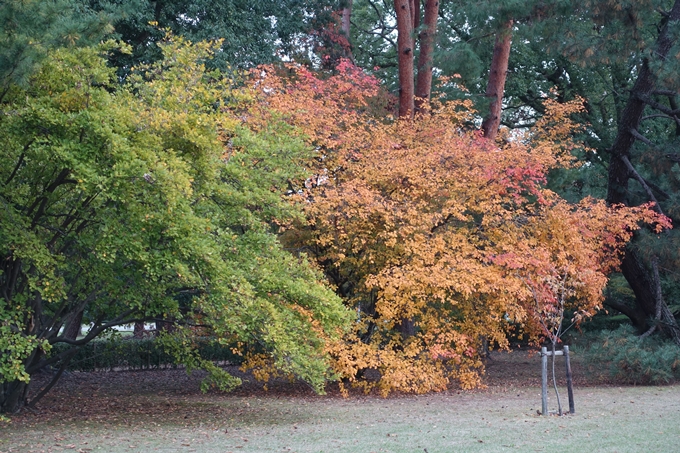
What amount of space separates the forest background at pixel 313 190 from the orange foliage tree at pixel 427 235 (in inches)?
2.6

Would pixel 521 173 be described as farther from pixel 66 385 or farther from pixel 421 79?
pixel 66 385

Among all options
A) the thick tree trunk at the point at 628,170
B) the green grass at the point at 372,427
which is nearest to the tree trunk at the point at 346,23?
the thick tree trunk at the point at 628,170

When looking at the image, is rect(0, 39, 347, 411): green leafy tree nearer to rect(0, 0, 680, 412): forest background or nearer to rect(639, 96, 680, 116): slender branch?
rect(0, 0, 680, 412): forest background

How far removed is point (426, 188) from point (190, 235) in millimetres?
6488

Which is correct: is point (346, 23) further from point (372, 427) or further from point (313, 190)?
point (372, 427)

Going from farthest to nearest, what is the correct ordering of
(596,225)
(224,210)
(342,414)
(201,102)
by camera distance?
(596,225) < (342,414) < (224,210) < (201,102)

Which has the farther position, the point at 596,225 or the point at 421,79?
the point at 421,79

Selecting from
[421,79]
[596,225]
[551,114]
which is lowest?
[596,225]

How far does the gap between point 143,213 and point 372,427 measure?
4268mm

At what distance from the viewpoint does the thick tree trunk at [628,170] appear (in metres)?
16.6

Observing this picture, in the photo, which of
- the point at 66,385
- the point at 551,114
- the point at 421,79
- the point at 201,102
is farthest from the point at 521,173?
the point at 66,385

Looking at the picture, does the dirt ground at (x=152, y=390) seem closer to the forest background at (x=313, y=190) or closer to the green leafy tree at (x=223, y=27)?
the forest background at (x=313, y=190)

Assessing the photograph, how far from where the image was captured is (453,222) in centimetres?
1530

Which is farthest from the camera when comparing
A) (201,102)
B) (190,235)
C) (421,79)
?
(421,79)
